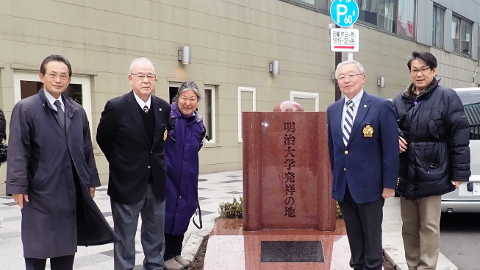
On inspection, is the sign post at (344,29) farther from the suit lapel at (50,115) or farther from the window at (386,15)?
the window at (386,15)

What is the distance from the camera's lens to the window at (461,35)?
25000 millimetres

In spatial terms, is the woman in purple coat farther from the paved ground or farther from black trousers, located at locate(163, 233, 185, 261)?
the paved ground

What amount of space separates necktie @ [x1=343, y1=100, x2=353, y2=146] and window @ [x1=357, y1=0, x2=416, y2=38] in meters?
15.1

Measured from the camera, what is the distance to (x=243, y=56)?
13.4 metres

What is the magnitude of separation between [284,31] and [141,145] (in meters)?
11.4

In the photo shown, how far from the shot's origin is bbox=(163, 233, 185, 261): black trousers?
4562mm

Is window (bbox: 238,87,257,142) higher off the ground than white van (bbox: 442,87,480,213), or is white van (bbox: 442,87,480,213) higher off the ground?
window (bbox: 238,87,257,142)

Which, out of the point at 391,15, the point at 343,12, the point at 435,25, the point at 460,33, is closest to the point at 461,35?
the point at 460,33

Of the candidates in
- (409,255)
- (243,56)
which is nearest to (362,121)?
(409,255)

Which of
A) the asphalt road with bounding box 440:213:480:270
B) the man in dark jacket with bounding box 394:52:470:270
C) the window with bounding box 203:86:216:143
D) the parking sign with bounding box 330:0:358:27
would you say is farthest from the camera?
the window with bounding box 203:86:216:143

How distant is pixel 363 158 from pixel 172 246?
2.04 metres

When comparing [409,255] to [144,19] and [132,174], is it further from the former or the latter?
[144,19]

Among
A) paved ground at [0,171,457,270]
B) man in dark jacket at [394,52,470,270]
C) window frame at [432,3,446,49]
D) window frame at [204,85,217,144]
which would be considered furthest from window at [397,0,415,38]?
man in dark jacket at [394,52,470,270]

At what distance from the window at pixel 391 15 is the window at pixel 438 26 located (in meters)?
2.11
